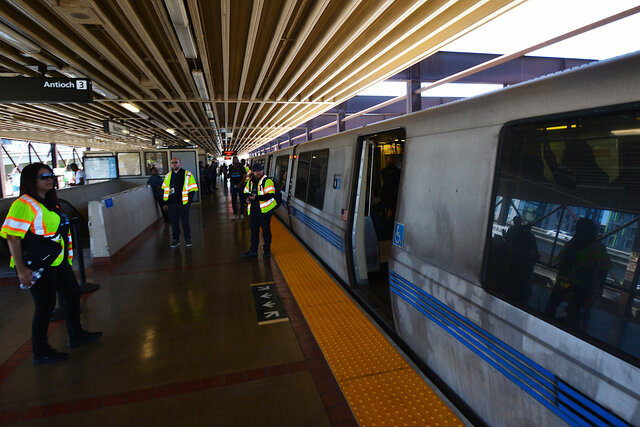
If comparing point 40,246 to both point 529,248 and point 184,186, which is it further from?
point 184,186

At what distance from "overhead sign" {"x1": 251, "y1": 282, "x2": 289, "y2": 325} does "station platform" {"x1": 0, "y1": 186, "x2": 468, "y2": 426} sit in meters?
0.02

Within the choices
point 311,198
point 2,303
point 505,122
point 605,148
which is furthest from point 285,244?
point 605,148

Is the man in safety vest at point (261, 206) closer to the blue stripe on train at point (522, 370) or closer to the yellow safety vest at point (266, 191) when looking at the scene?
the yellow safety vest at point (266, 191)

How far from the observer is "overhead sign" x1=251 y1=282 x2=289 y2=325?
12.7 feet

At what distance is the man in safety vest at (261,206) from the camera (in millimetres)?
6160

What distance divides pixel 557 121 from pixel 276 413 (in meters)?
2.46

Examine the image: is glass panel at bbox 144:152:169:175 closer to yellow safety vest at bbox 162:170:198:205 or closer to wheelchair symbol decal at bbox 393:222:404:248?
yellow safety vest at bbox 162:170:198:205

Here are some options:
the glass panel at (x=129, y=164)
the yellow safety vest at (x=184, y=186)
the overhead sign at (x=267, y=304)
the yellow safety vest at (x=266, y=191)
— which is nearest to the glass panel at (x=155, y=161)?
the glass panel at (x=129, y=164)

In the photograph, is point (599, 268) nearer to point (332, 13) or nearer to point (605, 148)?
point (605, 148)

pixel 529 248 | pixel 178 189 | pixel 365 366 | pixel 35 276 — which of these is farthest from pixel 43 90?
pixel 529 248

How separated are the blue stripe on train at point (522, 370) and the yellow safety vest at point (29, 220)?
3178mm

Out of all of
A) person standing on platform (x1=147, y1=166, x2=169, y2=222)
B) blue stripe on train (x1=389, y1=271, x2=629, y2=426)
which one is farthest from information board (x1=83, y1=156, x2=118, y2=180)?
blue stripe on train (x1=389, y1=271, x2=629, y2=426)

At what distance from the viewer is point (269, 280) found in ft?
16.9

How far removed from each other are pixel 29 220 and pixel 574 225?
3833mm
